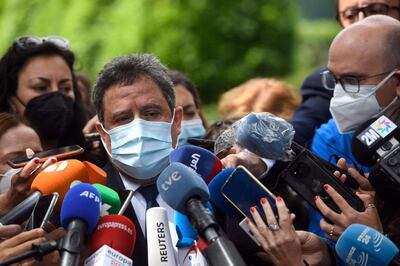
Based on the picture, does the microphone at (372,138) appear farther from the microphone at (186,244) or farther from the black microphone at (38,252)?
the black microphone at (38,252)

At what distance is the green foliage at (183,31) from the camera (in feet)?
33.9

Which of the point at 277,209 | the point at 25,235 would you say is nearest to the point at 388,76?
the point at 277,209

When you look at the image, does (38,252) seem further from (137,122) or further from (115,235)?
(137,122)

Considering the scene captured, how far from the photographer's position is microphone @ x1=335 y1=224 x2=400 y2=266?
3553 mm

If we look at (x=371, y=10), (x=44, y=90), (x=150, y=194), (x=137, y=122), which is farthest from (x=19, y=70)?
(x=371, y=10)

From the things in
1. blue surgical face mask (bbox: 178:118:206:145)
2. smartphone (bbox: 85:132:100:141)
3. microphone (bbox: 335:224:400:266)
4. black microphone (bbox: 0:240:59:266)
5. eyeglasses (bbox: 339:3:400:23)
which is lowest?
blue surgical face mask (bbox: 178:118:206:145)

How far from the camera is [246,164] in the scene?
414cm

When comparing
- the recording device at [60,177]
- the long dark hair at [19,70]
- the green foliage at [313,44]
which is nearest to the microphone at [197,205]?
the recording device at [60,177]

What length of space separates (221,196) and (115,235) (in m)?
0.44

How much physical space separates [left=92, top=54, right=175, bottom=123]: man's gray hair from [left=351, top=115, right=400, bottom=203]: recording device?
885 millimetres

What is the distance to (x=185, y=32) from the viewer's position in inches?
412

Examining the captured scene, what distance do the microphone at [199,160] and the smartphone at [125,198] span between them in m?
0.23

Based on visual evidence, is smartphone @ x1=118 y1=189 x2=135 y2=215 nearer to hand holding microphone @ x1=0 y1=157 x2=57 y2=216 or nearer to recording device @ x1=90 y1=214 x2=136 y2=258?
recording device @ x1=90 y1=214 x2=136 y2=258

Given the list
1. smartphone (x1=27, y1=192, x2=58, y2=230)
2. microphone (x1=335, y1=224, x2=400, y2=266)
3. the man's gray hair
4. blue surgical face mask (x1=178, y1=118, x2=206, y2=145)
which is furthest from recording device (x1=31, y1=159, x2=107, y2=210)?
blue surgical face mask (x1=178, y1=118, x2=206, y2=145)
